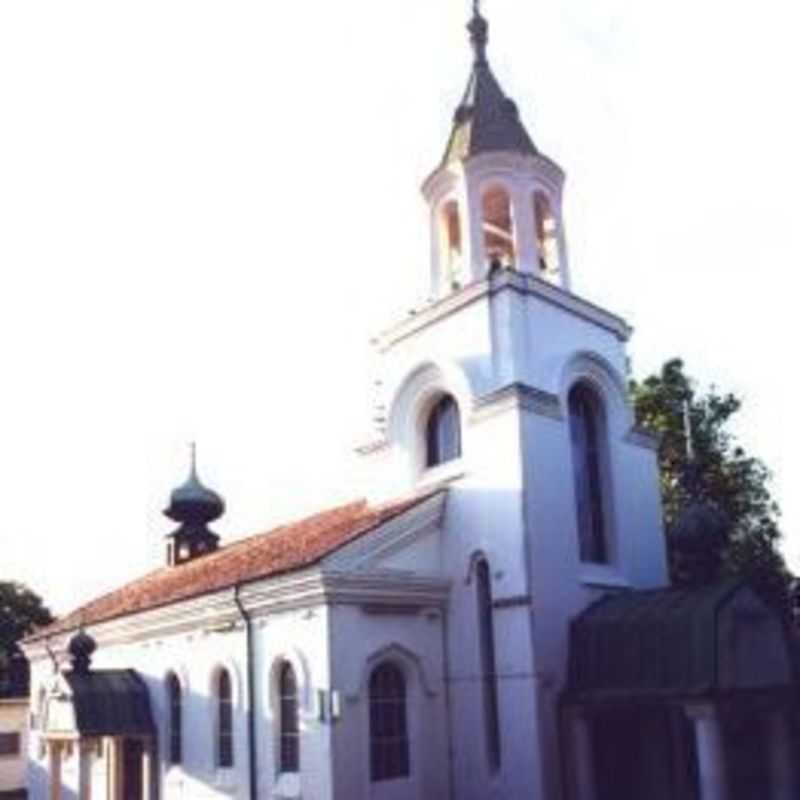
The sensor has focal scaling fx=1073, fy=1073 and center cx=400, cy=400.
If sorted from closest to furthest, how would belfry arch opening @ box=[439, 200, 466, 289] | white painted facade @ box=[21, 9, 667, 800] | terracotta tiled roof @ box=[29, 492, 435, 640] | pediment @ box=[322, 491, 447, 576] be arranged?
1. white painted facade @ box=[21, 9, 667, 800]
2. pediment @ box=[322, 491, 447, 576]
3. terracotta tiled roof @ box=[29, 492, 435, 640]
4. belfry arch opening @ box=[439, 200, 466, 289]

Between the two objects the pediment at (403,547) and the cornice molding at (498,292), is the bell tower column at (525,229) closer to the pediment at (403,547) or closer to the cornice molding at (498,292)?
the cornice molding at (498,292)

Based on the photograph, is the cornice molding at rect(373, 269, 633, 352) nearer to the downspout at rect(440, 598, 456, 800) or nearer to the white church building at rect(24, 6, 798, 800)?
the white church building at rect(24, 6, 798, 800)

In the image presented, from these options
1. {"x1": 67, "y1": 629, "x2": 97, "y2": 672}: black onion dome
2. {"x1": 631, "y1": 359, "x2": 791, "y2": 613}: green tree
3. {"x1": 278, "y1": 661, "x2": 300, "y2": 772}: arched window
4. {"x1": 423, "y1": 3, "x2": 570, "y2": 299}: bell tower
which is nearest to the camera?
{"x1": 278, "y1": 661, "x2": 300, "y2": 772}: arched window

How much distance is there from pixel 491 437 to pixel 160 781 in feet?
37.1

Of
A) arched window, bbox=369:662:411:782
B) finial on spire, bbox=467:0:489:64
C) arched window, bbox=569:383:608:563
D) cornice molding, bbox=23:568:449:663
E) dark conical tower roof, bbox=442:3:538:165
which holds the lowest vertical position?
arched window, bbox=369:662:411:782

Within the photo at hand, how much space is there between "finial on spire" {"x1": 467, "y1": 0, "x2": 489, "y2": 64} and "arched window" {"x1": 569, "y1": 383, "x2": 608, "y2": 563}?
8.52m

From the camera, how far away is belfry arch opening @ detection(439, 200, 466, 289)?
22953 mm

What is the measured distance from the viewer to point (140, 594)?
1098 inches

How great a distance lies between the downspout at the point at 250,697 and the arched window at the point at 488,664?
453 centimetres

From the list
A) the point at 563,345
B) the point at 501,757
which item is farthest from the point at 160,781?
the point at 563,345

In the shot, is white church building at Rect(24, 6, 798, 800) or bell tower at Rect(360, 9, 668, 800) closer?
white church building at Rect(24, 6, 798, 800)

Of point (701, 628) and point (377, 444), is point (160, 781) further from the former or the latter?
point (701, 628)

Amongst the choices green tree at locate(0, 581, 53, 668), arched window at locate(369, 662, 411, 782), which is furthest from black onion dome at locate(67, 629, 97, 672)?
Result: green tree at locate(0, 581, 53, 668)

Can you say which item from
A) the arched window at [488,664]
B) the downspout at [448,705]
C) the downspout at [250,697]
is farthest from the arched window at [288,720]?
the arched window at [488,664]
